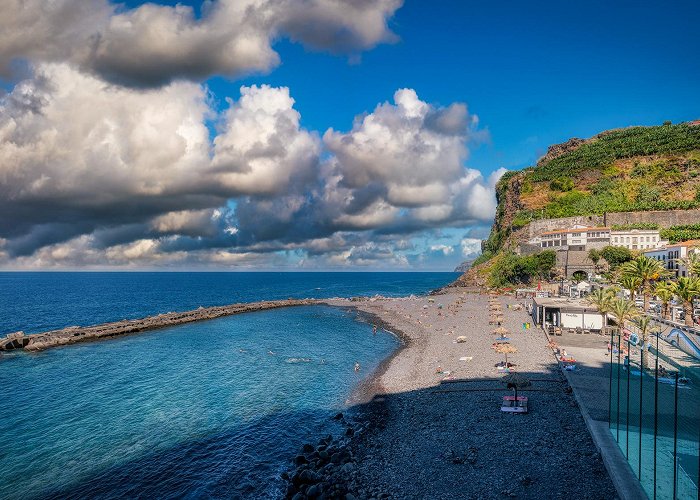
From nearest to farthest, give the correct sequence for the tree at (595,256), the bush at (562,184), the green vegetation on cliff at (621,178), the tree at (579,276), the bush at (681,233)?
the bush at (681,233), the tree at (579,276), the tree at (595,256), the green vegetation on cliff at (621,178), the bush at (562,184)

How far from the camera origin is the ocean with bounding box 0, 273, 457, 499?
74.3 feet

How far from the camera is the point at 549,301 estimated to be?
54.9 metres

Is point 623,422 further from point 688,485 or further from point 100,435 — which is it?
point 100,435

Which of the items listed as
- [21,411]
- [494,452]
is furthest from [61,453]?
[494,452]

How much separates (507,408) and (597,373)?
11.5 meters

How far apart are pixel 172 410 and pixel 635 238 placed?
104673mm

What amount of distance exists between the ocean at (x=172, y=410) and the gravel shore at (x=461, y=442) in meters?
3.56

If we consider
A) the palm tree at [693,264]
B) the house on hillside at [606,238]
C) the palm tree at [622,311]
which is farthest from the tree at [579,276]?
the palm tree at [622,311]

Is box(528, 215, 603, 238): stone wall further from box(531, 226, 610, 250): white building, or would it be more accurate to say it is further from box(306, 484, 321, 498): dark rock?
box(306, 484, 321, 498): dark rock

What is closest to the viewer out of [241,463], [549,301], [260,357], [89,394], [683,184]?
[241,463]

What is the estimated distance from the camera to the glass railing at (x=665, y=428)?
44.4 feet

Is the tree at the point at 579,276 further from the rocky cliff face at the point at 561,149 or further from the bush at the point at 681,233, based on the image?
the rocky cliff face at the point at 561,149

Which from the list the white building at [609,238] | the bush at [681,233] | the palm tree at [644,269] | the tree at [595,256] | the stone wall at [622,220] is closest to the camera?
the palm tree at [644,269]

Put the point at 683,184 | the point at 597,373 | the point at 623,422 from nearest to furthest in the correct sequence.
→ the point at 623,422
the point at 597,373
the point at 683,184
